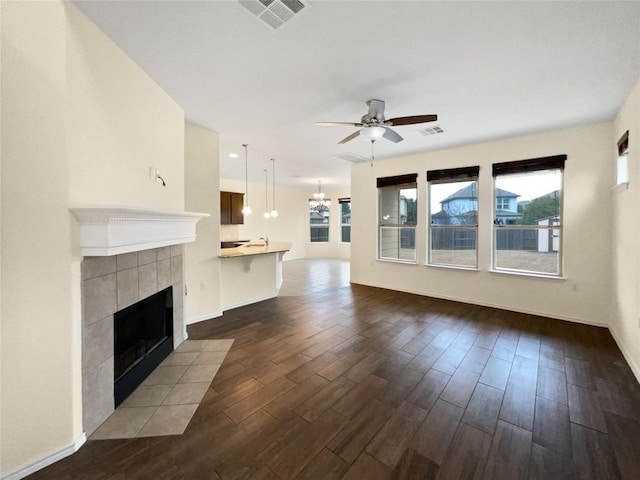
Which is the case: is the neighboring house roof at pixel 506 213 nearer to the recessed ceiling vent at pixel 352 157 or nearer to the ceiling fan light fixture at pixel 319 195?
the recessed ceiling vent at pixel 352 157

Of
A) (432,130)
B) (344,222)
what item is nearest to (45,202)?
(432,130)

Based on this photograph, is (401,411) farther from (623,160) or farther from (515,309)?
(623,160)

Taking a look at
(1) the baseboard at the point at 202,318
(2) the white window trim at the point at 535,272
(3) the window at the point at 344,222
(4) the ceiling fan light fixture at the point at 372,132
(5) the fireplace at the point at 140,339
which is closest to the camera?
(5) the fireplace at the point at 140,339

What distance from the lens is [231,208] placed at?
7.95m

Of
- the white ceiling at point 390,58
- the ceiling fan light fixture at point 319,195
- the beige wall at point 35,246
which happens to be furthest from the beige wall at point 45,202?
the ceiling fan light fixture at point 319,195

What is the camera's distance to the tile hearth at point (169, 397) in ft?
5.98

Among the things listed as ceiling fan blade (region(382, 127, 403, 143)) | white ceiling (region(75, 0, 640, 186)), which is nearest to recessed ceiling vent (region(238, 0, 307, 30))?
white ceiling (region(75, 0, 640, 186))

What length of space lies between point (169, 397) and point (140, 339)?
0.73m

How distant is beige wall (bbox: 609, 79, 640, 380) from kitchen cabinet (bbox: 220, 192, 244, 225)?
7.80m

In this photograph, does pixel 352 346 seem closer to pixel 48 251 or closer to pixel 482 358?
pixel 482 358

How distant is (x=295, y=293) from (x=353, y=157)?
10.2 ft

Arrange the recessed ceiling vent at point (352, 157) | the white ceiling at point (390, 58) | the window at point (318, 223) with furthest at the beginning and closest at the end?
1. the window at point (318, 223)
2. the recessed ceiling vent at point (352, 157)
3. the white ceiling at point (390, 58)

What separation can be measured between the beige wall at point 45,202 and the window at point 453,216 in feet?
16.6

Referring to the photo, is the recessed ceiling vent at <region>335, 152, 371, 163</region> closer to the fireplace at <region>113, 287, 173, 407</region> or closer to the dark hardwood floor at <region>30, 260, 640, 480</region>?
the dark hardwood floor at <region>30, 260, 640, 480</region>
